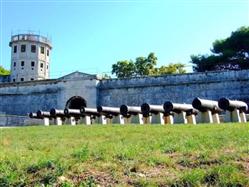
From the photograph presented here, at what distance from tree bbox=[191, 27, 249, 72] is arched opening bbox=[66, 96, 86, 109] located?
12.0 metres

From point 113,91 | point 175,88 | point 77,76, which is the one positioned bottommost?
point 175,88

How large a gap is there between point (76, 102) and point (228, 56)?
14.0 meters

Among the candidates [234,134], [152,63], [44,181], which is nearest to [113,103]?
[152,63]

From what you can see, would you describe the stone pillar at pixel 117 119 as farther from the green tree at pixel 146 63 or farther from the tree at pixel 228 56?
the green tree at pixel 146 63

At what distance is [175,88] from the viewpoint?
90.5 ft

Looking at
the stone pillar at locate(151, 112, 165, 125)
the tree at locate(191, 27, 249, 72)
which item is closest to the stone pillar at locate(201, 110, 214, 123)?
the stone pillar at locate(151, 112, 165, 125)

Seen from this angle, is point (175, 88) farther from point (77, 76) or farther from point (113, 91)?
point (77, 76)

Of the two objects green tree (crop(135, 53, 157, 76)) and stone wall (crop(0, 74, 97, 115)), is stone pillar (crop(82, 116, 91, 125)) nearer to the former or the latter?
stone wall (crop(0, 74, 97, 115))

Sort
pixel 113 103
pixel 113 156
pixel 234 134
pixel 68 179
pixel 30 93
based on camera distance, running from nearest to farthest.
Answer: pixel 68 179
pixel 113 156
pixel 234 134
pixel 113 103
pixel 30 93

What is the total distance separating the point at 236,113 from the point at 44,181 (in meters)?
13.0

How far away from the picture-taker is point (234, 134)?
8586mm

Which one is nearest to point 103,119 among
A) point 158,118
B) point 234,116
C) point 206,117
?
point 158,118

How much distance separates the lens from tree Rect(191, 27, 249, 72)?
3731 cm

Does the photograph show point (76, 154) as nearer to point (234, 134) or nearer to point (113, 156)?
point (113, 156)
